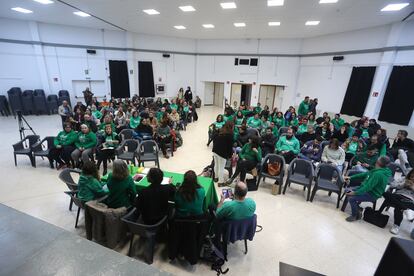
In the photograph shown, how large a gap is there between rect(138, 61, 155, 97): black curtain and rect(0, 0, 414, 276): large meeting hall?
6 cm

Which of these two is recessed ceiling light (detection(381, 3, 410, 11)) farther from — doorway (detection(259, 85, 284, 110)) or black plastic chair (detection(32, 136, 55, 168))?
black plastic chair (detection(32, 136, 55, 168))

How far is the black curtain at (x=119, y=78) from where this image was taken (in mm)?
12656

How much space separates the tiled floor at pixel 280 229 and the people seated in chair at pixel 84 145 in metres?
0.72

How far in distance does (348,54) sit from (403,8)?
11.5ft

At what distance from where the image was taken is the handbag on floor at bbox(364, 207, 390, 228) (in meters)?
3.73

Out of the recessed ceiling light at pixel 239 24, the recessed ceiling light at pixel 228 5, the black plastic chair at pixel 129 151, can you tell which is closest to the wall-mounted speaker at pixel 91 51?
the recessed ceiling light at pixel 239 24

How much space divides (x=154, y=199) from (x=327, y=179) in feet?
12.5

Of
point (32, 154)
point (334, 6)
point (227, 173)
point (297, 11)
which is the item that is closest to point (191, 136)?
point (227, 173)

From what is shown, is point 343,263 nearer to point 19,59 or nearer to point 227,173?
point 227,173

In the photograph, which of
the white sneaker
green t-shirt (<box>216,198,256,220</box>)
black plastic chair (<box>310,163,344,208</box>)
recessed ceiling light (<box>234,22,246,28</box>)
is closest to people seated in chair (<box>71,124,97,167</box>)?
green t-shirt (<box>216,198,256,220</box>)

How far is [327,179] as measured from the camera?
15.0 feet

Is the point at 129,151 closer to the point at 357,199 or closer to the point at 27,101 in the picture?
the point at 357,199

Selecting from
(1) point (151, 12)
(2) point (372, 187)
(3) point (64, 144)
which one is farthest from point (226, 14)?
(2) point (372, 187)

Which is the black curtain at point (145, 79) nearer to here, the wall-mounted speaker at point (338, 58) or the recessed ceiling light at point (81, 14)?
the recessed ceiling light at point (81, 14)
